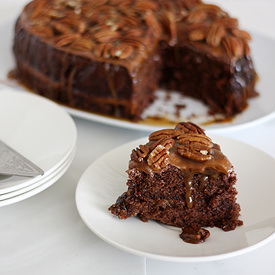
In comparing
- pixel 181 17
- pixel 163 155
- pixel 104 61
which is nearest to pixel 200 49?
pixel 181 17

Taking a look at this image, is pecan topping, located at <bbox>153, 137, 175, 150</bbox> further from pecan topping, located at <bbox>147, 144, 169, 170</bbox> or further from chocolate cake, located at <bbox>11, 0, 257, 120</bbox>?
chocolate cake, located at <bbox>11, 0, 257, 120</bbox>

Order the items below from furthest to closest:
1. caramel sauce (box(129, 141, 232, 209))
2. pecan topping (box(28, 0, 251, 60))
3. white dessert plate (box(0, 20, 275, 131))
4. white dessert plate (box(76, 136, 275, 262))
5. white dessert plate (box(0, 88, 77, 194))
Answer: pecan topping (box(28, 0, 251, 60)) → white dessert plate (box(0, 20, 275, 131)) → white dessert plate (box(0, 88, 77, 194)) → caramel sauce (box(129, 141, 232, 209)) → white dessert plate (box(76, 136, 275, 262))

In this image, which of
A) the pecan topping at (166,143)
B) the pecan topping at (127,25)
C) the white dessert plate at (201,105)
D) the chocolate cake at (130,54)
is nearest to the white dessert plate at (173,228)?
the pecan topping at (166,143)

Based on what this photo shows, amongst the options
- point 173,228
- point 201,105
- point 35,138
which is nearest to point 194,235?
point 173,228

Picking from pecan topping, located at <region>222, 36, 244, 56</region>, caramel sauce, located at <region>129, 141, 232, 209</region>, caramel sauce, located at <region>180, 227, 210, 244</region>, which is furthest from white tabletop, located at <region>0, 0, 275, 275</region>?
pecan topping, located at <region>222, 36, 244, 56</region>

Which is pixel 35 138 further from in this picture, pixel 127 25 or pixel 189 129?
pixel 127 25

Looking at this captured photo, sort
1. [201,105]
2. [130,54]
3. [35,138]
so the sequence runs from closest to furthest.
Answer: [35,138] → [130,54] → [201,105]

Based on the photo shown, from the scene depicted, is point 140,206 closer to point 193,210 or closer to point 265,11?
point 193,210
